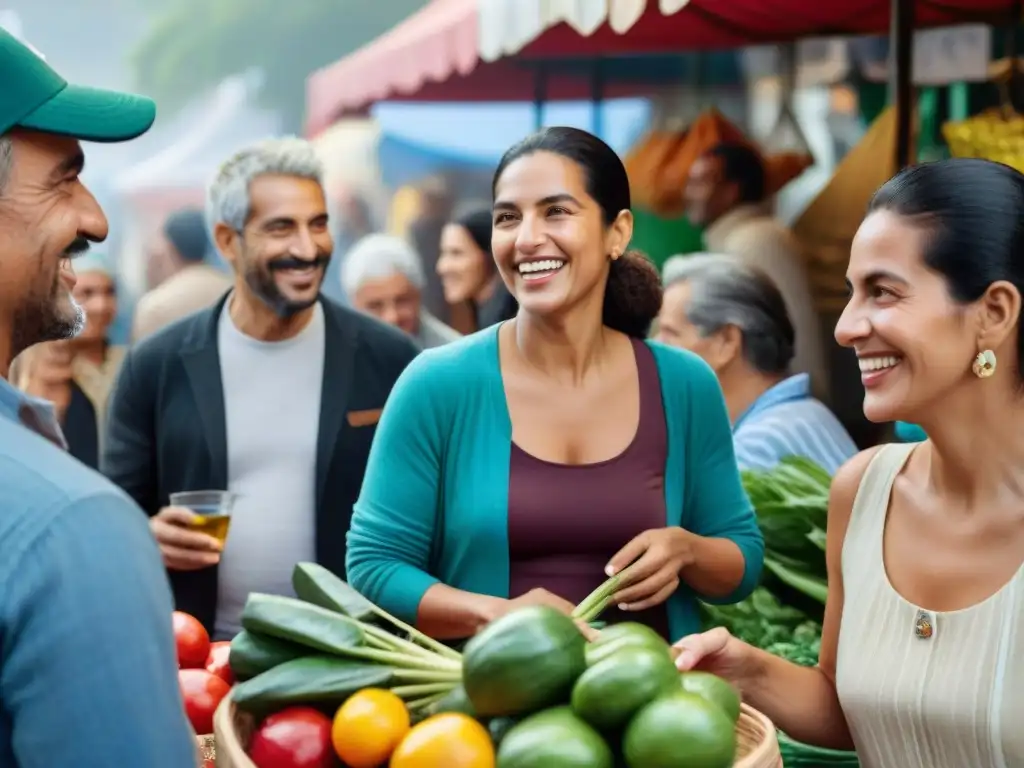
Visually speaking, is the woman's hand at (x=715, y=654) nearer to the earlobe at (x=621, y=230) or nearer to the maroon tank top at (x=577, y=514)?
the maroon tank top at (x=577, y=514)

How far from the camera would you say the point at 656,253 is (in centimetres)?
739

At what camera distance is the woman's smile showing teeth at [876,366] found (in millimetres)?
1991

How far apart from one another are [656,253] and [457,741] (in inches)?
234

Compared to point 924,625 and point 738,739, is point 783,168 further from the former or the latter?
point 738,739

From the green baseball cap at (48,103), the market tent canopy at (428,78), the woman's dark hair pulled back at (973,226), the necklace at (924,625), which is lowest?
the necklace at (924,625)

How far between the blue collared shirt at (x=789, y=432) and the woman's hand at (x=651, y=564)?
3.89 feet

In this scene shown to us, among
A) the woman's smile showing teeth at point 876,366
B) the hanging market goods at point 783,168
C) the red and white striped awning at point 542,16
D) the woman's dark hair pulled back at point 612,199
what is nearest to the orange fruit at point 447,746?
the woman's smile showing teeth at point 876,366

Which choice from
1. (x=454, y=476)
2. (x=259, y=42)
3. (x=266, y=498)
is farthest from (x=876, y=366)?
(x=259, y=42)

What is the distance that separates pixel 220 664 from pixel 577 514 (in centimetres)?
65

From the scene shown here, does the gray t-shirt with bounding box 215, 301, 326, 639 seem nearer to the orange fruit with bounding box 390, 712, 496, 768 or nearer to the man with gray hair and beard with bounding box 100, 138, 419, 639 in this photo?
the man with gray hair and beard with bounding box 100, 138, 419, 639

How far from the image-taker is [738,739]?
1.81m

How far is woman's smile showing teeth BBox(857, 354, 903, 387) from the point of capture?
199cm

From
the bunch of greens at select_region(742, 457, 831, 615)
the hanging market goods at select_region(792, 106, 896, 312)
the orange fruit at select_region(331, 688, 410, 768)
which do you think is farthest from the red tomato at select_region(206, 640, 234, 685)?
the hanging market goods at select_region(792, 106, 896, 312)

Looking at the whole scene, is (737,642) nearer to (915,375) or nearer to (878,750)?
(878,750)
